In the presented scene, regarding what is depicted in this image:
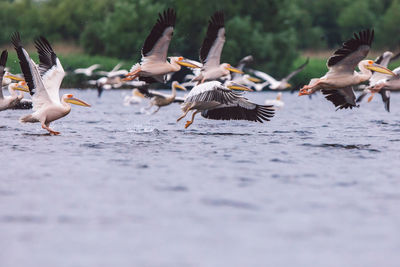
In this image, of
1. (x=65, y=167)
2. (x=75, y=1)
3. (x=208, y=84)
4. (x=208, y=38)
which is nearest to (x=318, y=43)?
(x=75, y=1)

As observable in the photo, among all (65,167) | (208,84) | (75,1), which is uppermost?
(75,1)

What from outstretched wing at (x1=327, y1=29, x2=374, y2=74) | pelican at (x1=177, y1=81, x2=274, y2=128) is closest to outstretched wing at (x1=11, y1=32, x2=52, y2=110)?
pelican at (x1=177, y1=81, x2=274, y2=128)

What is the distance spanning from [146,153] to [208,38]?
234 inches

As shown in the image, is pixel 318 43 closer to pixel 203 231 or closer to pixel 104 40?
pixel 104 40

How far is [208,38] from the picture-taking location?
1603cm

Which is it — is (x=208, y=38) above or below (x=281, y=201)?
above

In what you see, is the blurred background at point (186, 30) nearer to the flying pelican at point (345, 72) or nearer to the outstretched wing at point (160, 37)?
the outstretched wing at point (160, 37)

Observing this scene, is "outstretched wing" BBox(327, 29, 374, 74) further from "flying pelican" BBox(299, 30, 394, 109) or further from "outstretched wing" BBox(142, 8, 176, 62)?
"outstretched wing" BBox(142, 8, 176, 62)

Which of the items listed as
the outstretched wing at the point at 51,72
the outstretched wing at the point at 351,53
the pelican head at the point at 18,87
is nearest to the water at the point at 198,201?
the outstretched wing at the point at 51,72

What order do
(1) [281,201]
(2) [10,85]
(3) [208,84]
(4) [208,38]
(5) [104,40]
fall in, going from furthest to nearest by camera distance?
1. (5) [104,40]
2. (4) [208,38]
3. (2) [10,85]
4. (3) [208,84]
5. (1) [281,201]

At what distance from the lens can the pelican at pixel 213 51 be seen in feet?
51.9

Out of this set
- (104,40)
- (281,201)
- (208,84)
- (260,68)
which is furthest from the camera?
(104,40)

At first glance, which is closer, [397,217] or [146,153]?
[397,217]

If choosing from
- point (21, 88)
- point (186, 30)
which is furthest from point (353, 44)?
point (186, 30)
